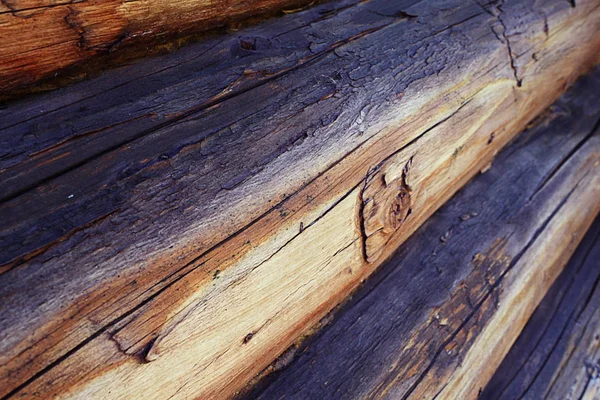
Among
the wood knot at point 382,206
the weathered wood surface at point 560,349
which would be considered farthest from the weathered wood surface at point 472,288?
the wood knot at point 382,206

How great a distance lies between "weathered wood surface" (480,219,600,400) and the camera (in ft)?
4.89

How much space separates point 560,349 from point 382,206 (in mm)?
879

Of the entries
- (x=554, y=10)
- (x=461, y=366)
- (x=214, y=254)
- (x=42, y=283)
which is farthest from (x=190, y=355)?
(x=554, y=10)

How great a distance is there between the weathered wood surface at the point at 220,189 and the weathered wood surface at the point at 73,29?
0.05 meters

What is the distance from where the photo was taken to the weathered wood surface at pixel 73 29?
89cm

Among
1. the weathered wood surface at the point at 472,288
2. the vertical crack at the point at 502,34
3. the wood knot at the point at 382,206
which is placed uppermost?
the vertical crack at the point at 502,34

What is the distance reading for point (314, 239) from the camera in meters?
1.04

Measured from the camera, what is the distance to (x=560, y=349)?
1574 millimetres

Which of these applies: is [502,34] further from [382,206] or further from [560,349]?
[560,349]

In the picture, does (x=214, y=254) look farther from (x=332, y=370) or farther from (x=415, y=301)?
(x=415, y=301)

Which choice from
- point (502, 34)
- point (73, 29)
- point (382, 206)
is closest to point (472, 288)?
point (382, 206)

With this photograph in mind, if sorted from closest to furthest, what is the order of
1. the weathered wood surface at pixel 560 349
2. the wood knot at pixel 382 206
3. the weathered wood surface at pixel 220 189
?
the weathered wood surface at pixel 220 189 → the wood knot at pixel 382 206 → the weathered wood surface at pixel 560 349

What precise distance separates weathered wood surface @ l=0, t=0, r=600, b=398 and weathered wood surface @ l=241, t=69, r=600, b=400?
0.30ft

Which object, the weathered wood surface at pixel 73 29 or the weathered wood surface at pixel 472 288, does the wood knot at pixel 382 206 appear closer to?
the weathered wood surface at pixel 472 288
